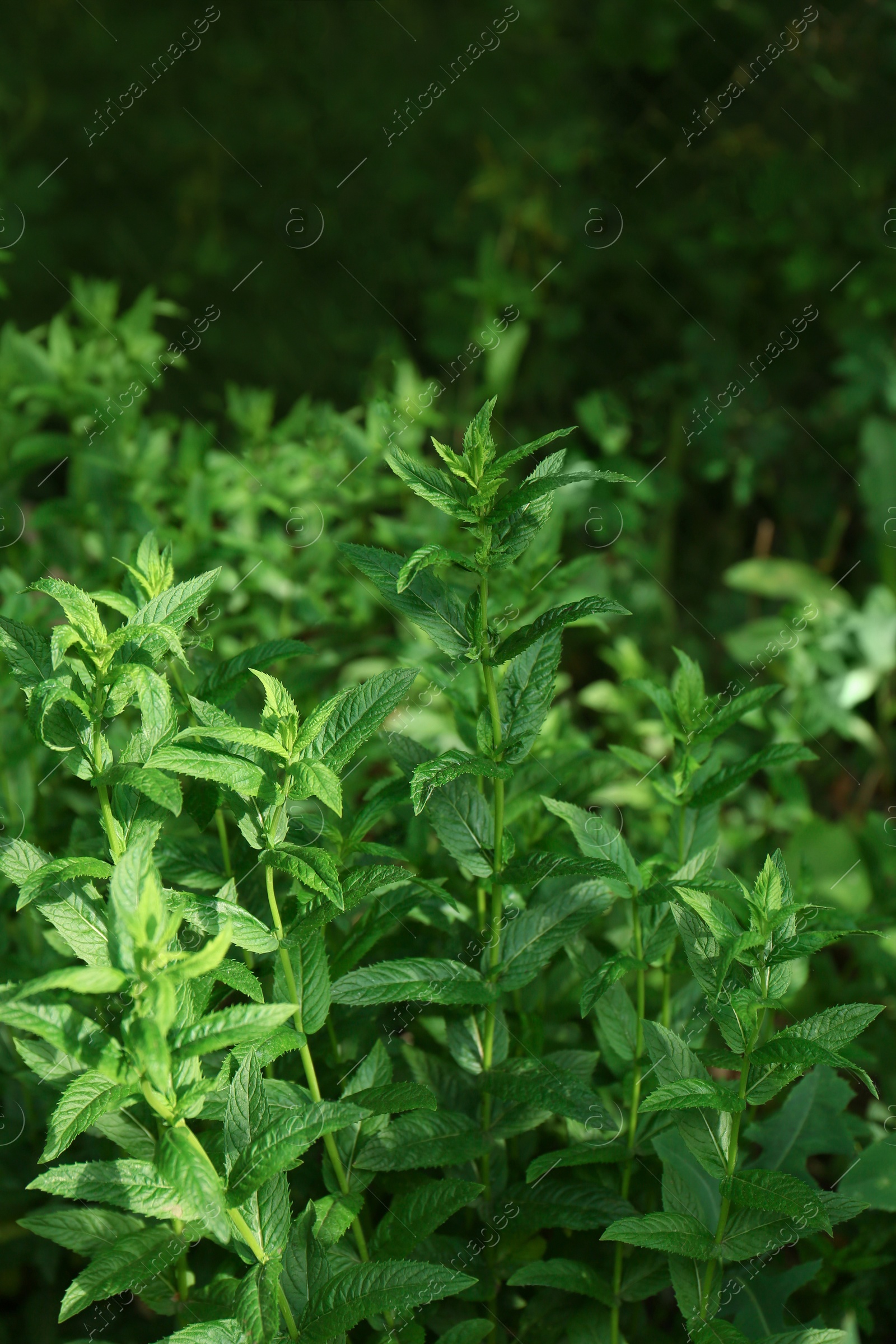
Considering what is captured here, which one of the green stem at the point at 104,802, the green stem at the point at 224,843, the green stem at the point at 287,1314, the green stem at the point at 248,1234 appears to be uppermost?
the green stem at the point at 104,802

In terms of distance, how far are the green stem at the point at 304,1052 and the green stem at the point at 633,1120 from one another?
0.89 feet

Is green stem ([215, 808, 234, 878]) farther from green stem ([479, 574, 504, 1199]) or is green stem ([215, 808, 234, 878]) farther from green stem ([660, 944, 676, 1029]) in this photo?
green stem ([660, 944, 676, 1029])

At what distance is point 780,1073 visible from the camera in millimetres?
1074

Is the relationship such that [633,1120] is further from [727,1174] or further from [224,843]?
[224,843]

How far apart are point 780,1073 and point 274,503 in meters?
1.54

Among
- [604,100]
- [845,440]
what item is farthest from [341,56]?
[845,440]

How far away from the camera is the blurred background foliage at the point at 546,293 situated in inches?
101

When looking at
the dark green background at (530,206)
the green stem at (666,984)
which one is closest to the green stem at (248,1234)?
the green stem at (666,984)

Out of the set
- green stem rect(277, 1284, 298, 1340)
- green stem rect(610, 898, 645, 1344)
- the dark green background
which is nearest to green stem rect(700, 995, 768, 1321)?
green stem rect(610, 898, 645, 1344)

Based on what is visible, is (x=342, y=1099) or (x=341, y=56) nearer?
(x=342, y=1099)

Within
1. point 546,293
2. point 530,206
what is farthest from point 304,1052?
point 530,206

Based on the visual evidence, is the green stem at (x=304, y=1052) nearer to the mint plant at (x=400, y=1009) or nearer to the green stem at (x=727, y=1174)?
the mint plant at (x=400, y=1009)

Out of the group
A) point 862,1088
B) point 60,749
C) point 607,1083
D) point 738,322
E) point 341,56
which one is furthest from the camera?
point 341,56

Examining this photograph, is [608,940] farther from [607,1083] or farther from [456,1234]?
[456,1234]
